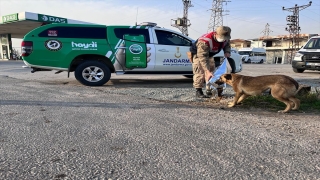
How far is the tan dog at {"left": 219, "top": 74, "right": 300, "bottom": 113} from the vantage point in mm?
4168

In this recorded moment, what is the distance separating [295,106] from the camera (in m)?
4.36

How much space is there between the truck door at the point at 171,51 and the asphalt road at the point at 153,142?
2982 millimetres

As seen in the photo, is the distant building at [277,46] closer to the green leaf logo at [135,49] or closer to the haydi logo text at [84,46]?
the green leaf logo at [135,49]

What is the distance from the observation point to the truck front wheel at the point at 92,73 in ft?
22.5

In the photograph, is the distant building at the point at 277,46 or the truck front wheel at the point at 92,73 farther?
the distant building at the point at 277,46

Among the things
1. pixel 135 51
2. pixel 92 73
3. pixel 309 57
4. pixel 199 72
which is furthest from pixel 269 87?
pixel 309 57

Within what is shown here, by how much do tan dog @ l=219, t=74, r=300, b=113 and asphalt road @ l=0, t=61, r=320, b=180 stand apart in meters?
0.29

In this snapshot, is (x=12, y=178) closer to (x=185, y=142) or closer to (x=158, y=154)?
(x=158, y=154)

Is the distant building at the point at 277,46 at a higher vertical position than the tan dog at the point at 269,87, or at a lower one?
higher

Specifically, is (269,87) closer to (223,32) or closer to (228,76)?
(228,76)

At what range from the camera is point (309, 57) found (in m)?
11.3

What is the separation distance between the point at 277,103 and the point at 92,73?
4.63m

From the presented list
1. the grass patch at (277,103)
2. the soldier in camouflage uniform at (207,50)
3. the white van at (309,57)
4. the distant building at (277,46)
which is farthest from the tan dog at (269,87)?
the distant building at (277,46)

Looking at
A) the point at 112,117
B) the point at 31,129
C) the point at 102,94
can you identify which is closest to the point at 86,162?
the point at 31,129
